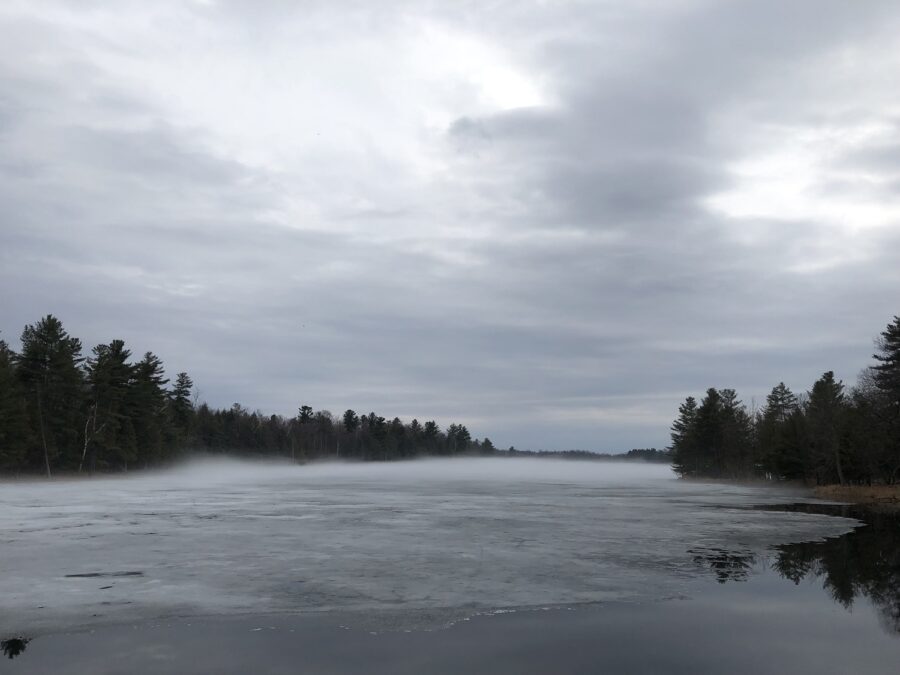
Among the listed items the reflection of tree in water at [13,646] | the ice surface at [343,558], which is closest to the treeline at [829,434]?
the ice surface at [343,558]

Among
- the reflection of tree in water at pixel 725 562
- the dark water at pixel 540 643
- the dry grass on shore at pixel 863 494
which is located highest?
Result: the dark water at pixel 540 643

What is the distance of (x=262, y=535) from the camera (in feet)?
75.4

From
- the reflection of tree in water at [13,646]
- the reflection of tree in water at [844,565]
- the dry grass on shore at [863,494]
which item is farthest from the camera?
the dry grass on shore at [863,494]

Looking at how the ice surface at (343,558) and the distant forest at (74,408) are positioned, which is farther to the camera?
the distant forest at (74,408)

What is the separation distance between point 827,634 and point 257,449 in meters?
162

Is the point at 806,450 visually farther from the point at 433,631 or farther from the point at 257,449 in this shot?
the point at 257,449

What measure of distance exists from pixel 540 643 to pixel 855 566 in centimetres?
1184

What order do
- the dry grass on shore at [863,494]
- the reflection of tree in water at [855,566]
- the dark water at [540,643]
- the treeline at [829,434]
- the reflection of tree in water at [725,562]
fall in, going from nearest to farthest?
the dark water at [540,643] < the reflection of tree in water at [855,566] < the reflection of tree in water at [725,562] < the dry grass on shore at [863,494] < the treeline at [829,434]

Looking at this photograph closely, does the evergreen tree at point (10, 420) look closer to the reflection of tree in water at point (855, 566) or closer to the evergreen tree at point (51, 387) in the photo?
the evergreen tree at point (51, 387)

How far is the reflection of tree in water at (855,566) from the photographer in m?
14.0

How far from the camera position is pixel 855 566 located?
58.9ft

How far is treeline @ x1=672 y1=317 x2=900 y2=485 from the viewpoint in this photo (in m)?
55.8

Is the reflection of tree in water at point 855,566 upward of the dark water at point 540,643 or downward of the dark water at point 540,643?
downward

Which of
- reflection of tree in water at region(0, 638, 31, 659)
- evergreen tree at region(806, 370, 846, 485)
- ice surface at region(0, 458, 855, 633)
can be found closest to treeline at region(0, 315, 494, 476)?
ice surface at region(0, 458, 855, 633)
